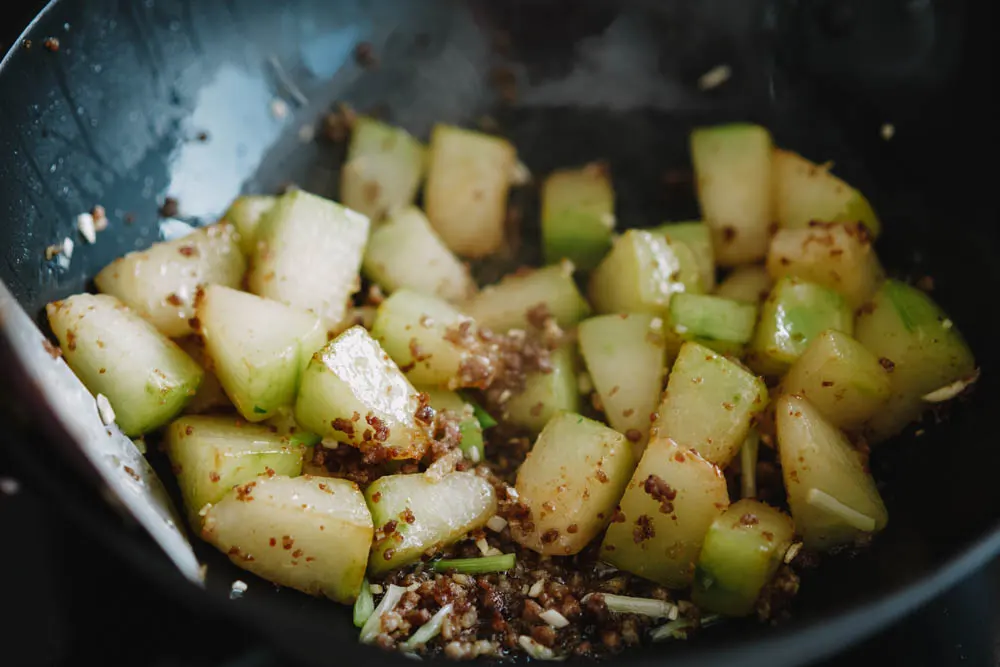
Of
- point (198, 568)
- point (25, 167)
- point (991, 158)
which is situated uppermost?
point (25, 167)

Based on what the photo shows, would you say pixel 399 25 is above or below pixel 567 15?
above

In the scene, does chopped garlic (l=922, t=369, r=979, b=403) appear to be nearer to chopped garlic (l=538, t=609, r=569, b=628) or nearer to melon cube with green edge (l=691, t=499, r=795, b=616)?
melon cube with green edge (l=691, t=499, r=795, b=616)

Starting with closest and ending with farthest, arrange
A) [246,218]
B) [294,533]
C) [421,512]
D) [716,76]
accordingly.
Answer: [294,533] → [421,512] → [246,218] → [716,76]

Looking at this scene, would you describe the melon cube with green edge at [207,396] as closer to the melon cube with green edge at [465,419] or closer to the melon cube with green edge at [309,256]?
the melon cube with green edge at [309,256]

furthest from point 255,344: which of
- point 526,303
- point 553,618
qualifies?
point 553,618

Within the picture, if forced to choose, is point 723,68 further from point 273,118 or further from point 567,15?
point 273,118

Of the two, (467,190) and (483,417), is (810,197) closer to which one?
(467,190)

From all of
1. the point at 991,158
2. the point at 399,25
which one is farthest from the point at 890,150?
the point at 399,25
